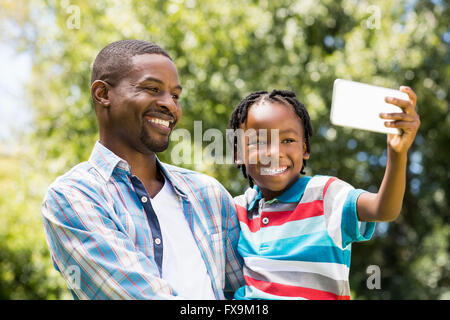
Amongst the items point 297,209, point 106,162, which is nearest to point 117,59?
point 106,162

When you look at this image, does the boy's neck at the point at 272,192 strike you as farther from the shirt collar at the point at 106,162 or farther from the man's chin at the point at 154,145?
the shirt collar at the point at 106,162

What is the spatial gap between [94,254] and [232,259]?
722mm

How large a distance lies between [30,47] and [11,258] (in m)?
6.84

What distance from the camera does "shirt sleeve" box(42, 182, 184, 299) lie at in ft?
5.15

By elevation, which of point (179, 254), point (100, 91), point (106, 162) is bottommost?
point (179, 254)

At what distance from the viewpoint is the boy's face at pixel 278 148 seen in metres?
2.07

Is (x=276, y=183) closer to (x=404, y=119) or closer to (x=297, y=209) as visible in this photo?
(x=297, y=209)

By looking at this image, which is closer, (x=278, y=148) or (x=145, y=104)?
(x=145, y=104)

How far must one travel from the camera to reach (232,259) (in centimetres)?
212

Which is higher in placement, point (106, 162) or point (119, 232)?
point (106, 162)

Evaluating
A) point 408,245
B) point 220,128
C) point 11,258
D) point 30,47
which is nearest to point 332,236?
point 220,128

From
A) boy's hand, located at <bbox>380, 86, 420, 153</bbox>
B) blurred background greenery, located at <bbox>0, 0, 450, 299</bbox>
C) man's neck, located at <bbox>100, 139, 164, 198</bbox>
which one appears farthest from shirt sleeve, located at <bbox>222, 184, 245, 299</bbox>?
blurred background greenery, located at <bbox>0, 0, 450, 299</bbox>

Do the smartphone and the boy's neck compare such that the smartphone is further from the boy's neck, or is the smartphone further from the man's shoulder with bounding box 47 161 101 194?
the man's shoulder with bounding box 47 161 101 194

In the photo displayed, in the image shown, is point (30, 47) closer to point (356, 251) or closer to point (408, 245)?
point (356, 251)
